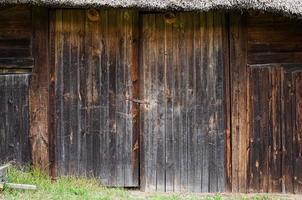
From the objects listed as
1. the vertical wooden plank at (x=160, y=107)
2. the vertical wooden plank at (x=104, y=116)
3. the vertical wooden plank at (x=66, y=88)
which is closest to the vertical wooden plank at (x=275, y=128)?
the vertical wooden plank at (x=160, y=107)

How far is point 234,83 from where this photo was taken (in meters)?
7.31

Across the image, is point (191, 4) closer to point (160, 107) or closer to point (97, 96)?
point (160, 107)

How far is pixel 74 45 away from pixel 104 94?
79 cm

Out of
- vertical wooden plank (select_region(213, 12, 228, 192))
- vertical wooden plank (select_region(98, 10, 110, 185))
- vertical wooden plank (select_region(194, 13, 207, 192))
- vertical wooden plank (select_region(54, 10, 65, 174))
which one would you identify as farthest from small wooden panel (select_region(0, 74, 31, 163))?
vertical wooden plank (select_region(213, 12, 228, 192))

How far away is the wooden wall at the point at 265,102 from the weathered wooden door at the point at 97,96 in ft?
4.61

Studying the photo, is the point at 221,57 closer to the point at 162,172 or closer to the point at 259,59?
the point at 259,59

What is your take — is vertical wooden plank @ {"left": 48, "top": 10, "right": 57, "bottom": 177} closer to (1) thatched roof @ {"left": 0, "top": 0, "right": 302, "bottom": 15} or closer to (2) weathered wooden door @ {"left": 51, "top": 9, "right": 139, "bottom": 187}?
(2) weathered wooden door @ {"left": 51, "top": 9, "right": 139, "bottom": 187}

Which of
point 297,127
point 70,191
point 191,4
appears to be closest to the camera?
point 191,4

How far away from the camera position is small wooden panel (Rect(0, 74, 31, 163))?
739 centimetres

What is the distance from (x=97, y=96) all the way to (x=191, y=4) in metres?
1.79

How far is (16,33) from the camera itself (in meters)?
7.46

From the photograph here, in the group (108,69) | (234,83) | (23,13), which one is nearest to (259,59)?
(234,83)

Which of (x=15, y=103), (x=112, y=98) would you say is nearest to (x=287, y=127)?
(x=112, y=98)

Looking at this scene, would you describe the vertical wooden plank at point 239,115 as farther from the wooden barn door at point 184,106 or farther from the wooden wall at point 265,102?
the wooden barn door at point 184,106
